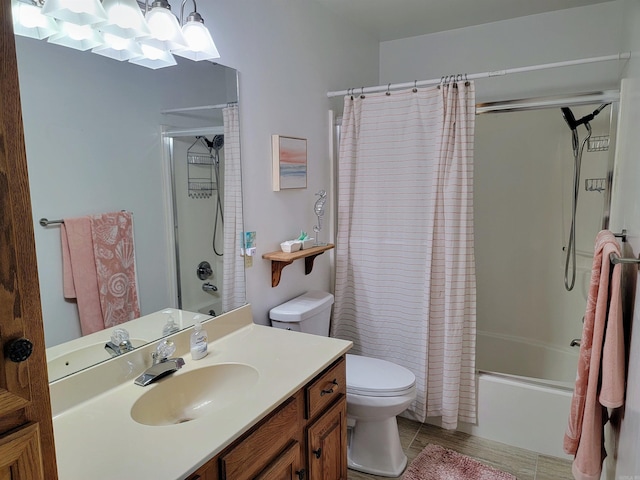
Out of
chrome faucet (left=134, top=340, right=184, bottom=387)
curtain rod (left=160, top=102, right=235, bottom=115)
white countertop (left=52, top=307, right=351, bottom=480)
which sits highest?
curtain rod (left=160, top=102, right=235, bottom=115)

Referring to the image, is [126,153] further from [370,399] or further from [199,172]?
[370,399]

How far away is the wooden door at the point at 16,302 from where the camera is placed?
2.07ft

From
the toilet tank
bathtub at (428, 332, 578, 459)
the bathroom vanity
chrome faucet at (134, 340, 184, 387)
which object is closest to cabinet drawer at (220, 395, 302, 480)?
the bathroom vanity

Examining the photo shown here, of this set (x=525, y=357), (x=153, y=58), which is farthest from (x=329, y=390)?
(x=525, y=357)

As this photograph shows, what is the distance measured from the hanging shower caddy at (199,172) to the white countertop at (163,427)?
58 cm

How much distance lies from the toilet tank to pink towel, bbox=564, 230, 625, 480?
1202 mm

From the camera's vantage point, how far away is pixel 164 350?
1.52 m

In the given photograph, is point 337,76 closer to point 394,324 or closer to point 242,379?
point 394,324

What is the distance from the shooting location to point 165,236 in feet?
5.31

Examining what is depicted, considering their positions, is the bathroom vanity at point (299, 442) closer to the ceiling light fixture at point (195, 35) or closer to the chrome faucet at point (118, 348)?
the chrome faucet at point (118, 348)

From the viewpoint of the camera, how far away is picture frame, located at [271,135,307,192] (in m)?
2.15

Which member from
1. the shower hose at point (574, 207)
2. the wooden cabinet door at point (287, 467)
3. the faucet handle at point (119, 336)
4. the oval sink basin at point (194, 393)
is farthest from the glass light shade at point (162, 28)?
the shower hose at point (574, 207)

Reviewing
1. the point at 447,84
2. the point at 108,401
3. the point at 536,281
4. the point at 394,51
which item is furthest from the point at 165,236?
the point at 536,281

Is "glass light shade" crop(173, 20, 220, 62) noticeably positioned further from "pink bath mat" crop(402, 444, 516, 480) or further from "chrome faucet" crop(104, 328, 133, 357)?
"pink bath mat" crop(402, 444, 516, 480)
